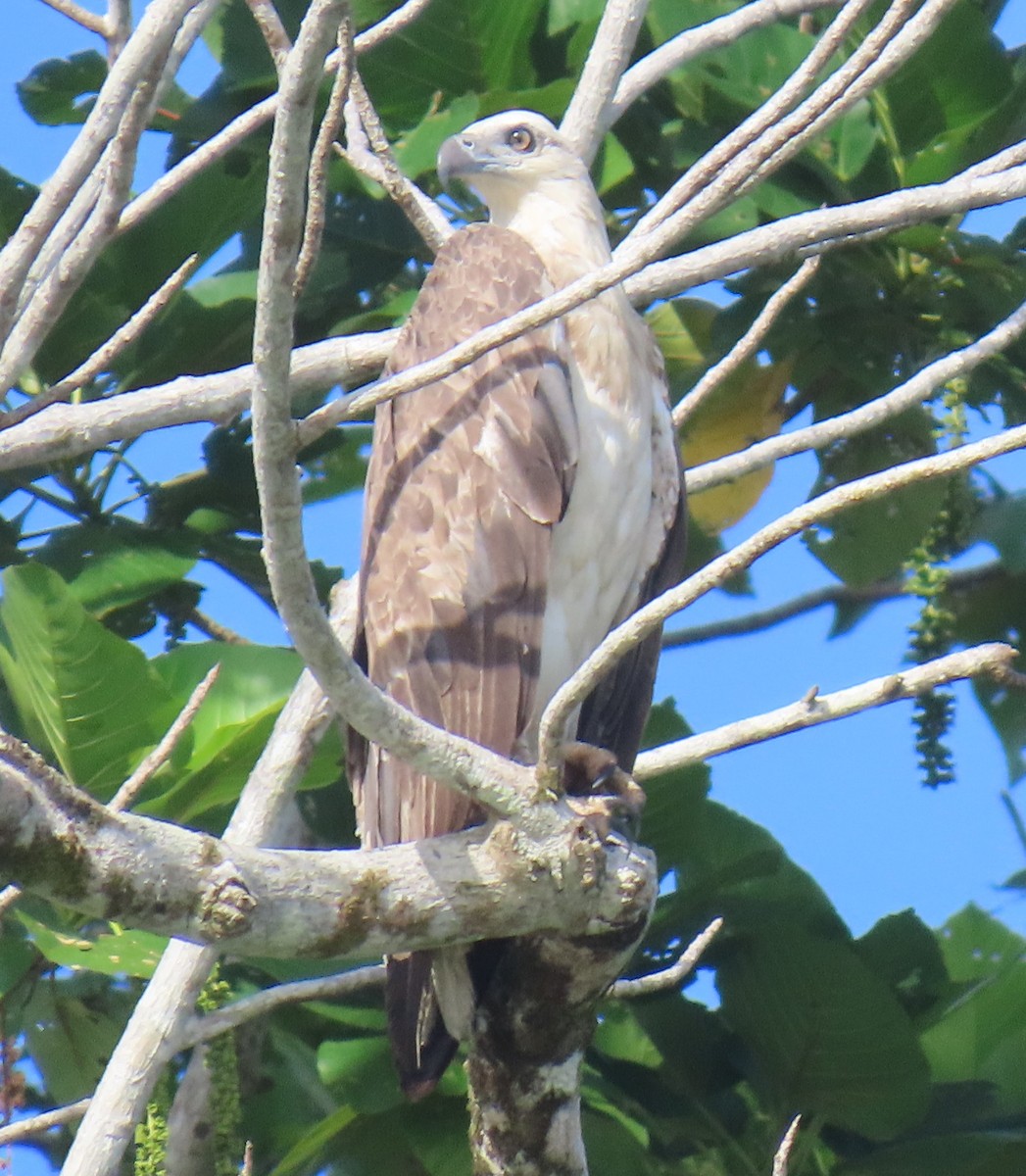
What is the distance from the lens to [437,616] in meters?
2.80

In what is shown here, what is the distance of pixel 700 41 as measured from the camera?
346cm

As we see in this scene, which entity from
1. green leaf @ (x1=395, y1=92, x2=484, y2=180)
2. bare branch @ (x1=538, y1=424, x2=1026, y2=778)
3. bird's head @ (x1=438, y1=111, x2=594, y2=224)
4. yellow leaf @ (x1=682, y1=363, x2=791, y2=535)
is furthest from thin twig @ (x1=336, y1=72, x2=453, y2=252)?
bare branch @ (x1=538, y1=424, x2=1026, y2=778)

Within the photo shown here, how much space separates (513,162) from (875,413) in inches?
53.7

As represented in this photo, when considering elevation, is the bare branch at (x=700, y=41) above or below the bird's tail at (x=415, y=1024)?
above

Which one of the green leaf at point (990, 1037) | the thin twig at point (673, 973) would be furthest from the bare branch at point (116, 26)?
the green leaf at point (990, 1037)

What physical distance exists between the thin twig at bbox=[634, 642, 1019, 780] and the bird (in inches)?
10.8

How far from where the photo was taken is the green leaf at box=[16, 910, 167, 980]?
9.20ft

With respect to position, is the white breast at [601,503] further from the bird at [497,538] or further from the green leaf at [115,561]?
the green leaf at [115,561]

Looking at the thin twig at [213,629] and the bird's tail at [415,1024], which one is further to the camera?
the thin twig at [213,629]

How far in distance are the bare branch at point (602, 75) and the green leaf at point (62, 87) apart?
1.25 meters

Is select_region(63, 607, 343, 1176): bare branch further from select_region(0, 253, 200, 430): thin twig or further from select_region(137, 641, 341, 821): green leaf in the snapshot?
select_region(0, 253, 200, 430): thin twig

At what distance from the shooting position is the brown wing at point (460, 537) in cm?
274

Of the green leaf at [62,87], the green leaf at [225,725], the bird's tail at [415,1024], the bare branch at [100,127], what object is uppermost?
the green leaf at [62,87]

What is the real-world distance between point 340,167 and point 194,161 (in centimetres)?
154
